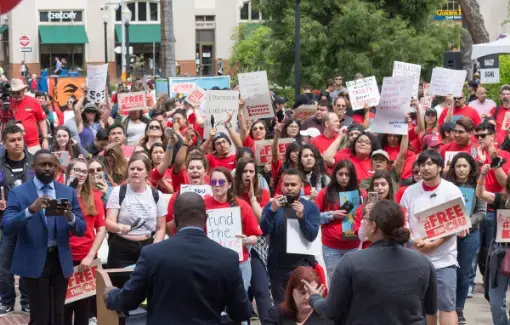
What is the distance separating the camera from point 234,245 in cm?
888

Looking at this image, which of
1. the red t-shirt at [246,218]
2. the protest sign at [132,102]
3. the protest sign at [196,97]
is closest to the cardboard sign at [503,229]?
the red t-shirt at [246,218]

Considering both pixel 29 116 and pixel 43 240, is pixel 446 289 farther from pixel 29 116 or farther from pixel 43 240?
pixel 29 116

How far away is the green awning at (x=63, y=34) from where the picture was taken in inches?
2479

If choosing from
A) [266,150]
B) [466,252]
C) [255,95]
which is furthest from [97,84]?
[466,252]

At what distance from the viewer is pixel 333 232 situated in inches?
388

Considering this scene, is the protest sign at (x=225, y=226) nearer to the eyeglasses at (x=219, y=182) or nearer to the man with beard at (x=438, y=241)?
the eyeglasses at (x=219, y=182)

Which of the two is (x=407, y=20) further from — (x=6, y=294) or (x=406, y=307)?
(x=406, y=307)

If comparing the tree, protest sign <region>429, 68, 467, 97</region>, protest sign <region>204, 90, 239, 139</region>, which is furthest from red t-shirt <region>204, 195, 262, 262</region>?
the tree

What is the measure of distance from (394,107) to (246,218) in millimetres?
4606

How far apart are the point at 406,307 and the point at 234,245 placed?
299 cm

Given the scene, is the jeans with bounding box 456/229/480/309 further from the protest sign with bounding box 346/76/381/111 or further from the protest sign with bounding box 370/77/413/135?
the protest sign with bounding box 346/76/381/111

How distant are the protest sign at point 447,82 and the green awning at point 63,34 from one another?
157ft

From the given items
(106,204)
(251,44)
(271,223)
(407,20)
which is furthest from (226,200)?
(251,44)

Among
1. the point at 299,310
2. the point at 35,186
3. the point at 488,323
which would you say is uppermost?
the point at 35,186
